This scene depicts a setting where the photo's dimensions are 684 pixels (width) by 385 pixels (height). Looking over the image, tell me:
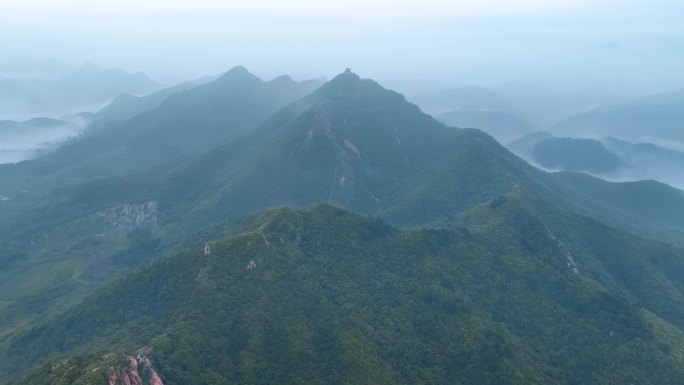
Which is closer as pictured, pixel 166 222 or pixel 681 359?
pixel 681 359

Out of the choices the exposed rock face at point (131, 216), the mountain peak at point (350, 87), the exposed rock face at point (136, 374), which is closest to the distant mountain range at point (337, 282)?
the exposed rock face at point (136, 374)

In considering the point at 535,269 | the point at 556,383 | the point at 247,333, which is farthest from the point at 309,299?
the point at 535,269

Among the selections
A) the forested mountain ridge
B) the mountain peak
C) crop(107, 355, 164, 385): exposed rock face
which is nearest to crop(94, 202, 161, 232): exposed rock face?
the forested mountain ridge

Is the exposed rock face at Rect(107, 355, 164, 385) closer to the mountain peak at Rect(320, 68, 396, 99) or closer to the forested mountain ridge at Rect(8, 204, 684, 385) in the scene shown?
the forested mountain ridge at Rect(8, 204, 684, 385)

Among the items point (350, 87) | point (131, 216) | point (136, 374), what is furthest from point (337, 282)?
point (350, 87)

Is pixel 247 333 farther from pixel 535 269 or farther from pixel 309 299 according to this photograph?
pixel 535 269

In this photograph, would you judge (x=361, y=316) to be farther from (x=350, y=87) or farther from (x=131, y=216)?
(x=350, y=87)

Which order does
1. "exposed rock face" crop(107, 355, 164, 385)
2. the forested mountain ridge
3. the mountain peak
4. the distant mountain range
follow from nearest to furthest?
"exposed rock face" crop(107, 355, 164, 385)
the forested mountain ridge
the distant mountain range
the mountain peak
